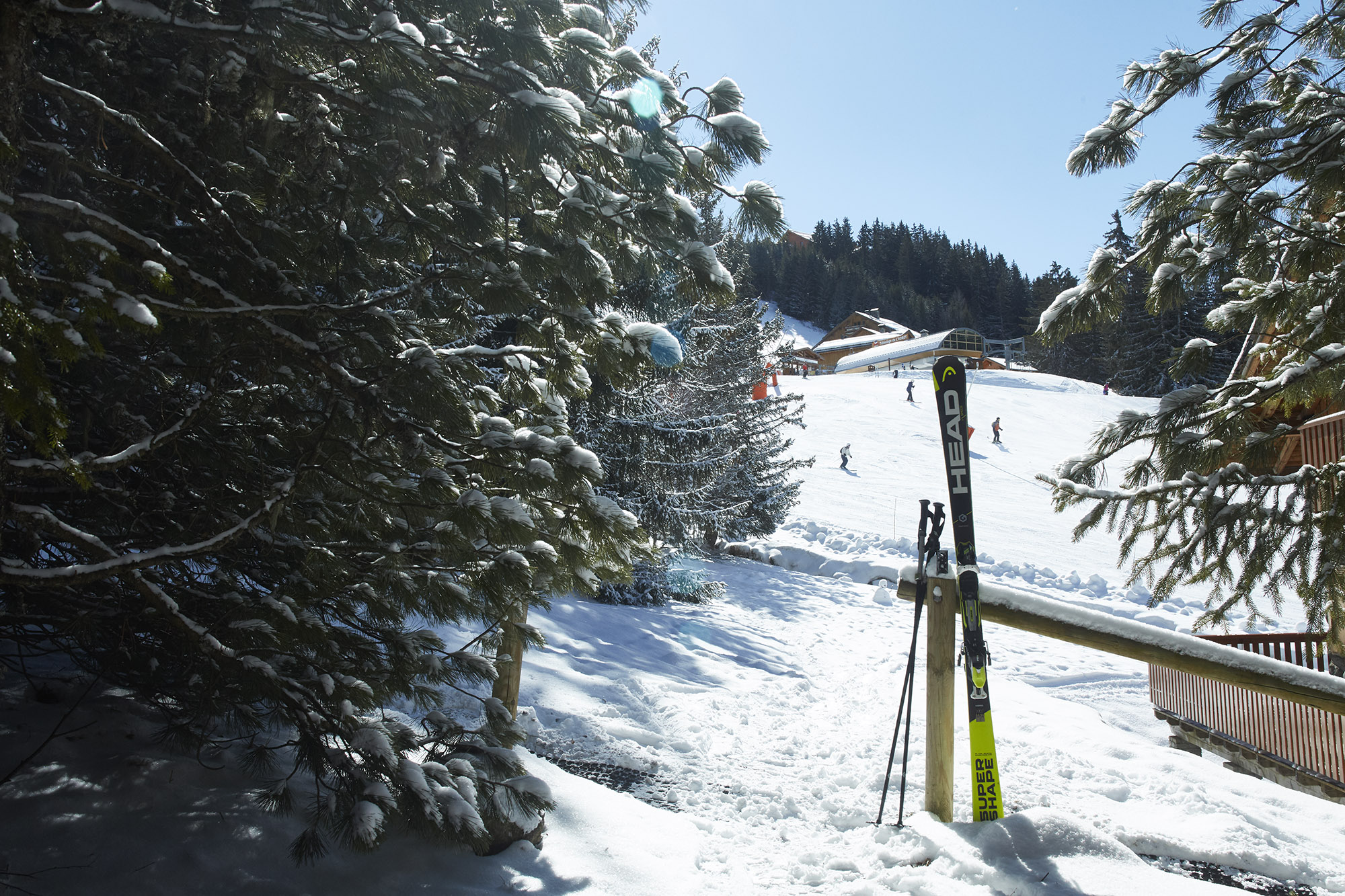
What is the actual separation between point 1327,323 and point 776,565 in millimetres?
14270

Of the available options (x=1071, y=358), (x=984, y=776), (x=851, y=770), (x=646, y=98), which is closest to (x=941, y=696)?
(x=984, y=776)

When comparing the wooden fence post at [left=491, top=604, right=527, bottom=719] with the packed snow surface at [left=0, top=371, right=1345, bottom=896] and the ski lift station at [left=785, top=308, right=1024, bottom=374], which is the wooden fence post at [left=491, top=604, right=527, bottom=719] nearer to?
the packed snow surface at [left=0, top=371, right=1345, bottom=896]

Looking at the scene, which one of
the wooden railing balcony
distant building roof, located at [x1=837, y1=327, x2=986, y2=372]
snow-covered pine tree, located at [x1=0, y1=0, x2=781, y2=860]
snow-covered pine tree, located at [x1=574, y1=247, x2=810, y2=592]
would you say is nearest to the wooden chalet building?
distant building roof, located at [x1=837, y1=327, x2=986, y2=372]

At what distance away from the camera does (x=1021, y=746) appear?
223 inches

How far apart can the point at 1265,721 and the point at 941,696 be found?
5573mm

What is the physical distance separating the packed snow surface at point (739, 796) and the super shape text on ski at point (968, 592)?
21 cm

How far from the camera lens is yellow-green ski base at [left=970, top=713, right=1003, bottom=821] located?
3.85 meters

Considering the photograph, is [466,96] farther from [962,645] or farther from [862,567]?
[862,567]

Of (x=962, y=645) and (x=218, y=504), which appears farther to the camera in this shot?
(x=962, y=645)

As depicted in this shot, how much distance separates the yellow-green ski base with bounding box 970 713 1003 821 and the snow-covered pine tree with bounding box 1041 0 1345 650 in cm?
183

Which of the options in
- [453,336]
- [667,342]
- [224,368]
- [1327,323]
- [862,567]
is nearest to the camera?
[224,368]

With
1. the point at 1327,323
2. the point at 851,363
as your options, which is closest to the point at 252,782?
the point at 1327,323

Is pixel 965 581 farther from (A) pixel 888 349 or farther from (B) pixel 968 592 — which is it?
(A) pixel 888 349

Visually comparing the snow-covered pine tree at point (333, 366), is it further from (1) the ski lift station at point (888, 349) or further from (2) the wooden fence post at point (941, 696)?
(1) the ski lift station at point (888, 349)
